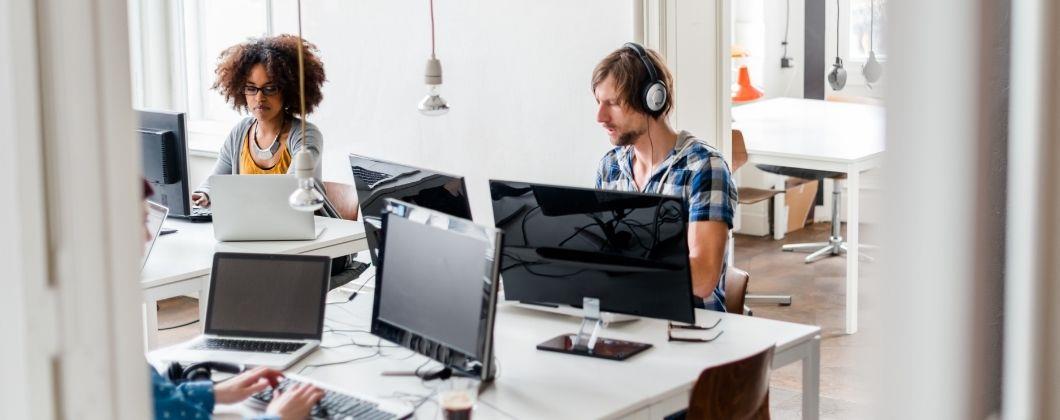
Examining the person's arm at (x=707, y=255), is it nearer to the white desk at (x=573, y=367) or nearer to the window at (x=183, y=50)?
the white desk at (x=573, y=367)

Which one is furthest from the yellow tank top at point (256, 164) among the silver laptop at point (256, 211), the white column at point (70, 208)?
the white column at point (70, 208)

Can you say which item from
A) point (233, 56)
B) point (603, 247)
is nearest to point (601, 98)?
point (603, 247)

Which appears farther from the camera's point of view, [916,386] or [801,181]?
[801,181]

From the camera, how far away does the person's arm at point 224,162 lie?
432 cm

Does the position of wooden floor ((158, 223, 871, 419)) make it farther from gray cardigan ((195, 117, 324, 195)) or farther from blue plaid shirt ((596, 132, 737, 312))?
gray cardigan ((195, 117, 324, 195))

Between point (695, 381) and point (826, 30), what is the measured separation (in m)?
5.19

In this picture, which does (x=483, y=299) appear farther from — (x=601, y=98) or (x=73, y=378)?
(x=73, y=378)

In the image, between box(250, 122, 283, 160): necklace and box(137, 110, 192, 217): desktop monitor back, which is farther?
box(250, 122, 283, 160): necklace

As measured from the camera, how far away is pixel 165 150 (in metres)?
3.95

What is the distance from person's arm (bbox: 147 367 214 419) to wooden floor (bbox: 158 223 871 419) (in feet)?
6.05

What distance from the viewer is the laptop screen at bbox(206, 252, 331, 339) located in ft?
8.97

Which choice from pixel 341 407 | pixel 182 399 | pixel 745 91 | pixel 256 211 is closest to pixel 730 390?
pixel 341 407

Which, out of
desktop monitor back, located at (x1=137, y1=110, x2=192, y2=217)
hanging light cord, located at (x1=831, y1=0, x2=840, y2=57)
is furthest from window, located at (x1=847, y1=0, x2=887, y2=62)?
hanging light cord, located at (x1=831, y1=0, x2=840, y2=57)

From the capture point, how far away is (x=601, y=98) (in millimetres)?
3283
